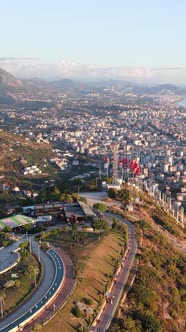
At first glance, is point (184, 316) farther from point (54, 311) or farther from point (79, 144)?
point (79, 144)

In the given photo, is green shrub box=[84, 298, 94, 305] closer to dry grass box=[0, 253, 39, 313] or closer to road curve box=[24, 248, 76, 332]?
road curve box=[24, 248, 76, 332]

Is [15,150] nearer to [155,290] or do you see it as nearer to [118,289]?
[155,290]

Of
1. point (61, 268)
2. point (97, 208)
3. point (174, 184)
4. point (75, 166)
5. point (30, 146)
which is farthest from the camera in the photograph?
point (30, 146)

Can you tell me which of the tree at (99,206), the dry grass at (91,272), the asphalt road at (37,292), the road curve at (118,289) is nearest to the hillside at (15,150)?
the tree at (99,206)

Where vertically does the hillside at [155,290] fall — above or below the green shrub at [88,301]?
below

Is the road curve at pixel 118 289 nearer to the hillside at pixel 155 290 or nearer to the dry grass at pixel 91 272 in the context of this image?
the hillside at pixel 155 290

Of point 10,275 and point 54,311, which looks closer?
point 54,311

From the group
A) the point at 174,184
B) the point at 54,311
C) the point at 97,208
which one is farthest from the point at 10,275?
the point at 174,184

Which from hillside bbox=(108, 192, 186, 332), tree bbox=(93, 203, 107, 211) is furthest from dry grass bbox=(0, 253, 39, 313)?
tree bbox=(93, 203, 107, 211)

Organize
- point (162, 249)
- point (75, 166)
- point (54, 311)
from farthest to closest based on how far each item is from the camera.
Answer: point (75, 166)
point (162, 249)
point (54, 311)
